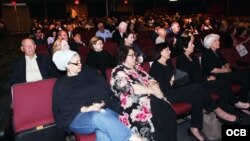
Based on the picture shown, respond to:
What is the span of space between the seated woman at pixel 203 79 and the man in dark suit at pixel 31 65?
192 centimetres

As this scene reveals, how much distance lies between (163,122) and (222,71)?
5.73 ft

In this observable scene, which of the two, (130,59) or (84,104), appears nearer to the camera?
(84,104)

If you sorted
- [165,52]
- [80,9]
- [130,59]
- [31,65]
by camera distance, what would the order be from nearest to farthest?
Answer: 1. [130,59]
2. [165,52]
3. [31,65]
4. [80,9]

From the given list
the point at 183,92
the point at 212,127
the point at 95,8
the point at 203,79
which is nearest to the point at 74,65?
the point at 183,92

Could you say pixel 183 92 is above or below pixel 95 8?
below

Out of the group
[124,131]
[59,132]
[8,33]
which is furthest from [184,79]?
[8,33]

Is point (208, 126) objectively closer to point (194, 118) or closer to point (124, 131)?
point (194, 118)

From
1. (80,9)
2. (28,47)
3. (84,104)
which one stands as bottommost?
(84,104)

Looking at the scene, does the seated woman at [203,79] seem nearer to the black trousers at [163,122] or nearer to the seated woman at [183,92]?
the seated woman at [183,92]

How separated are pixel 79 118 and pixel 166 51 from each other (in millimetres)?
1555

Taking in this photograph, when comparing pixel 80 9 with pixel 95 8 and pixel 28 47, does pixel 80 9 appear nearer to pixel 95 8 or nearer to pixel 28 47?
pixel 95 8

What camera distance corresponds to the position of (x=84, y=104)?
2.80 metres

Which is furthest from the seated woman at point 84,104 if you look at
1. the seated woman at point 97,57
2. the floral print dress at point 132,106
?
the seated woman at point 97,57

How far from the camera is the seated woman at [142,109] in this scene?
2908 mm
